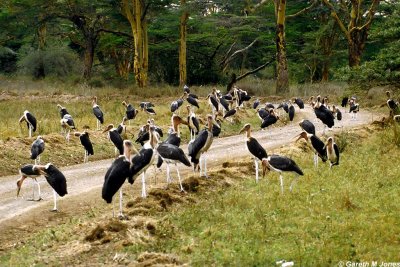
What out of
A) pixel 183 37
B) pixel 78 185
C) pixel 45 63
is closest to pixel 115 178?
pixel 78 185

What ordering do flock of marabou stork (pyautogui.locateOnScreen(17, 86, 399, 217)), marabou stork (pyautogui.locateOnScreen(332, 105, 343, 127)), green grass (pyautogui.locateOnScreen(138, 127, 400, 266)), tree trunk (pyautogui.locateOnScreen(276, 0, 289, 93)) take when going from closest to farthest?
1. green grass (pyautogui.locateOnScreen(138, 127, 400, 266))
2. flock of marabou stork (pyautogui.locateOnScreen(17, 86, 399, 217))
3. marabou stork (pyautogui.locateOnScreen(332, 105, 343, 127))
4. tree trunk (pyautogui.locateOnScreen(276, 0, 289, 93))

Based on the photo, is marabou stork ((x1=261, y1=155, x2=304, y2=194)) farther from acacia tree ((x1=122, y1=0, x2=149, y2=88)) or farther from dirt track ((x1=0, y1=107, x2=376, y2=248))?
acacia tree ((x1=122, y1=0, x2=149, y2=88))

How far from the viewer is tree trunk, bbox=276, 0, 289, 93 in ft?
112

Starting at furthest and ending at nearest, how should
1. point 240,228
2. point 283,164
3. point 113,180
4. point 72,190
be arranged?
point 72,190 < point 283,164 < point 113,180 < point 240,228

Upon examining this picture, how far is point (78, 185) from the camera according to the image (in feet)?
46.1

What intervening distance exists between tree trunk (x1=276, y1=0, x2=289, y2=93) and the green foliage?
69.9 feet

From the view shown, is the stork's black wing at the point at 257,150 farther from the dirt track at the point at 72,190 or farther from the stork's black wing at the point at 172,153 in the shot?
the dirt track at the point at 72,190

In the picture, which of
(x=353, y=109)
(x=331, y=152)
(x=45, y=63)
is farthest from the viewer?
(x=45, y=63)

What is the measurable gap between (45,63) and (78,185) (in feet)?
122

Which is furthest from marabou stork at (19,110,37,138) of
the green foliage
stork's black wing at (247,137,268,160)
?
the green foliage

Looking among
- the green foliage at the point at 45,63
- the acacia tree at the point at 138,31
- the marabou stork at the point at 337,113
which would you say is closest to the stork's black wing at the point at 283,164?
the marabou stork at the point at 337,113

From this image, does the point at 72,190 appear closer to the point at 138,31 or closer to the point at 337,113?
the point at 337,113

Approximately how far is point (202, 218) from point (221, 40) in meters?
34.9

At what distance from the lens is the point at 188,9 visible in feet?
120
